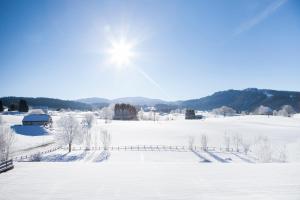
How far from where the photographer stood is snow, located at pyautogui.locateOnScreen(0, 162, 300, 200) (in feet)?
52.4

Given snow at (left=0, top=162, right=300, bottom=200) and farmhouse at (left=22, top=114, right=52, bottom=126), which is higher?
farmhouse at (left=22, top=114, right=52, bottom=126)

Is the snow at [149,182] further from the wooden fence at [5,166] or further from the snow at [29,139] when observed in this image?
the snow at [29,139]

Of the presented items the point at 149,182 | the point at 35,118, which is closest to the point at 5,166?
the point at 149,182

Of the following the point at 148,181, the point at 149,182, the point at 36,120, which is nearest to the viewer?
the point at 149,182

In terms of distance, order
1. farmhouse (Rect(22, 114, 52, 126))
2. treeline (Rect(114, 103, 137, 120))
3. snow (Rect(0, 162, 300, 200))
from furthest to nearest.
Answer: treeline (Rect(114, 103, 137, 120)) < farmhouse (Rect(22, 114, 52, 126)) < snow (Rect(0, 162, 300, 200))

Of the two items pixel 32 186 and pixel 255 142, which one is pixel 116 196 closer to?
pixel 32 186

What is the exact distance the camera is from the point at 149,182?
19047 mm

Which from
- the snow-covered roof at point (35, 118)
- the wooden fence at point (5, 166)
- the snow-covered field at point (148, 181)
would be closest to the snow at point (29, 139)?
the snow-covered roof at point (35, 118)

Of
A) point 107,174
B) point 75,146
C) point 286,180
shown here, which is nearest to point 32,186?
point 107,174

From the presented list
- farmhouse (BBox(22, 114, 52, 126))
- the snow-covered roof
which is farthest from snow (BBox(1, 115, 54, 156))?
the snow-covered roof

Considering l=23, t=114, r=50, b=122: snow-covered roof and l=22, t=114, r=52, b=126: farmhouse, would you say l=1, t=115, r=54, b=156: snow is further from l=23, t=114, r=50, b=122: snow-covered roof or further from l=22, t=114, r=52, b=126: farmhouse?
l=23, t=114, r=50, b=122: snow-covered roof

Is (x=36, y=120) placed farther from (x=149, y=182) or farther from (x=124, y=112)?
(x=149, y=182)

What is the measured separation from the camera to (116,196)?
51.6 ft

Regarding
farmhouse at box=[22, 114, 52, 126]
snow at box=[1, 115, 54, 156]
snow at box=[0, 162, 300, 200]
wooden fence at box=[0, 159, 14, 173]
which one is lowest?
snow at box=[1, 115, 54, 156]
